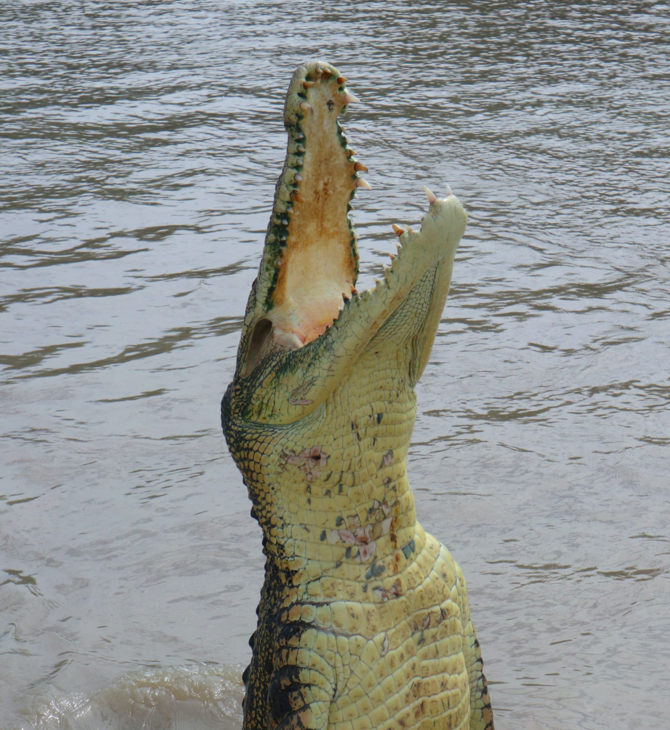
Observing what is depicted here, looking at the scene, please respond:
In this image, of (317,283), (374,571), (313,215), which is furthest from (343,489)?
(313,215)

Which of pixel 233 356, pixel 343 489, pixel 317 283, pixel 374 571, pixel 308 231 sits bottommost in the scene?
pixel 233 356

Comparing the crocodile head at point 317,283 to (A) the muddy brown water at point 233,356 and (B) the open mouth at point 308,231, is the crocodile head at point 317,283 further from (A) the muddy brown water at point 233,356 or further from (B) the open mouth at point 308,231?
(A) the muddy brown water at point 233,356

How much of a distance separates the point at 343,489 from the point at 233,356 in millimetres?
3529

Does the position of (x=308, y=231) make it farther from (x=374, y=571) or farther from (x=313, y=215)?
(x=374, y=571)

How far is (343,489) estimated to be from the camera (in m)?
2.02

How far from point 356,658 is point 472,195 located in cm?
592

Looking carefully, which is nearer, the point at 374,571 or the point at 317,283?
the point at 374,571

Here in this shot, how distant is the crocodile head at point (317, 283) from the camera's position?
191cm

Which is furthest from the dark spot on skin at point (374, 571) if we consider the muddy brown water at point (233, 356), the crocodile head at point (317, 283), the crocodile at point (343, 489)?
the muddy brown water at point (233, 356)

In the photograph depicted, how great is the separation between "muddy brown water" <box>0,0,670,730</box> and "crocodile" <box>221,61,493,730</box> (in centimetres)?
124

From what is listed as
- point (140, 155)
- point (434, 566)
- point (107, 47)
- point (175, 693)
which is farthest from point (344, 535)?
point (107, 47)

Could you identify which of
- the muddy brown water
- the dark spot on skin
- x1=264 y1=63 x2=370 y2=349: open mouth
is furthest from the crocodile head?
the muddy brown water

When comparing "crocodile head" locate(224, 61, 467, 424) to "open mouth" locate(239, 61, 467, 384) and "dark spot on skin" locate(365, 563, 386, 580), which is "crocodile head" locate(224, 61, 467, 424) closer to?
"open mouth" locate(239, 61, 467, 384)

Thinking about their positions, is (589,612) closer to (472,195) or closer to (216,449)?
(216,449)
